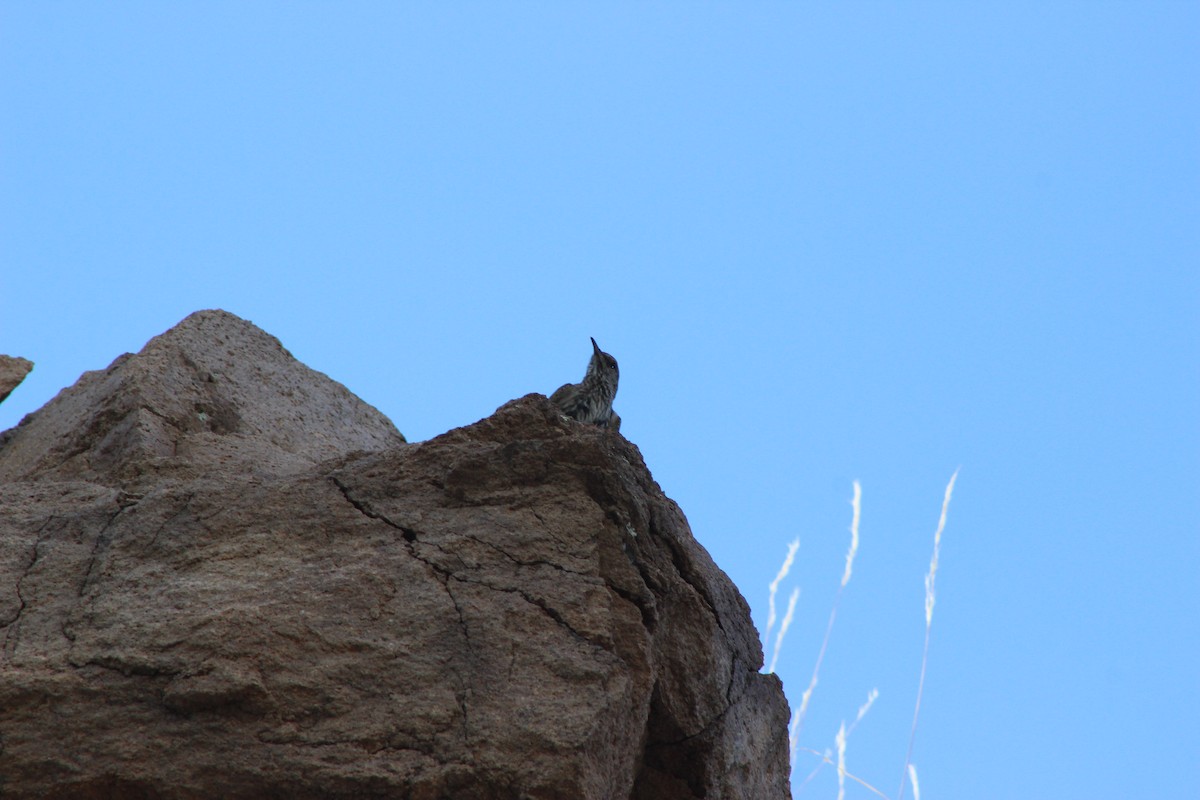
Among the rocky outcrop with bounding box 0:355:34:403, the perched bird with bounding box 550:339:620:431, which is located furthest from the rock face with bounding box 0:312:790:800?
the perched bird with bounding box 550:339:620:431

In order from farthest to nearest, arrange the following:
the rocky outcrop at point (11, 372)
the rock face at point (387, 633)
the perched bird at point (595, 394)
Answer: the perched bird at point (595, 394) → the rocky outcrop at point (11, 372) → the rock face at point (387, 633)

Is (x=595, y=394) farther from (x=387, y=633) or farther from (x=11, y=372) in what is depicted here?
(x=387, y=633)

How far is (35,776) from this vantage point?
3.00 m

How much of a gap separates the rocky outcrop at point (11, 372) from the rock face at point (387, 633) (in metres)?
1.78

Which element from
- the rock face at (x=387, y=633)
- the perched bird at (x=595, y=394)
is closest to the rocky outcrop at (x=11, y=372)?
the rock face at (x=387, y=633)

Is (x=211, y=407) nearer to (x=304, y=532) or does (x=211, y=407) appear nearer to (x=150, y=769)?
(x=304, y=532)

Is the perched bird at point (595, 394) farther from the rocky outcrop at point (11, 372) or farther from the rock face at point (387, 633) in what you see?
the rocky outcrop at point (11, 372)

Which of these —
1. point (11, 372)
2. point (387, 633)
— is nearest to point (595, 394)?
point (11, 372)

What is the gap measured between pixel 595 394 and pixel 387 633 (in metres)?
3.45

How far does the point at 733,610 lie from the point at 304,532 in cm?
132

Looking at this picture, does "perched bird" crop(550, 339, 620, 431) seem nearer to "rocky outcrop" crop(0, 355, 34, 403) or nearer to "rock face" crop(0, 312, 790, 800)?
"rock face" crop(0, 312, 790, 800)

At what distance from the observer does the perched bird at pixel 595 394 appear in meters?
6.23

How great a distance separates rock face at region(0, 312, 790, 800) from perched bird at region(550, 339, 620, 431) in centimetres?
220

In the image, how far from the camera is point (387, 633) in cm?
320
